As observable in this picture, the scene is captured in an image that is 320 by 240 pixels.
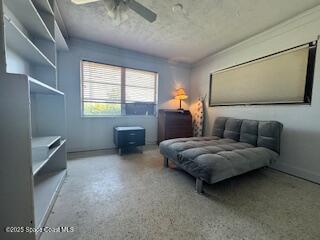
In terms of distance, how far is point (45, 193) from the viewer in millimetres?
1571

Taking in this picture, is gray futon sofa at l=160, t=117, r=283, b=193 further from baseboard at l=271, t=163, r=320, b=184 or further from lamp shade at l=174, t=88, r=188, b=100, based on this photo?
lamp shade at l=174, t=88, r=188, b=100

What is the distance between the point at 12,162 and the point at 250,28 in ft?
11.8

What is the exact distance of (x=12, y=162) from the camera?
0.93 metres

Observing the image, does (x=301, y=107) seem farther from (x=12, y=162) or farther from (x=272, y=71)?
(x=12, y=162)

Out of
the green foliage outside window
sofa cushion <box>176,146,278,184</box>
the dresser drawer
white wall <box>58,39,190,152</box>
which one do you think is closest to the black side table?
the dresser drawer

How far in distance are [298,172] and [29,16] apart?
13.5ft

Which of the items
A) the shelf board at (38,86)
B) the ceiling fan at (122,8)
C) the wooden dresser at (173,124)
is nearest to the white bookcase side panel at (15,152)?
the shelf board at (38,86)

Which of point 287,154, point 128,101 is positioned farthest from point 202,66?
point 287,154

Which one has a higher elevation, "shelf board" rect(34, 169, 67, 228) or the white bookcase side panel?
the white bookcase side panel

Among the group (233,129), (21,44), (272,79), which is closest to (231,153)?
(233,129)

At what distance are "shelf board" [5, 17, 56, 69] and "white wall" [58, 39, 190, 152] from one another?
4.39ft

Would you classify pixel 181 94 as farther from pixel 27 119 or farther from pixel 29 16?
pixel 27 119

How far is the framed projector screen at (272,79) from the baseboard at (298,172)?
108 centimetres

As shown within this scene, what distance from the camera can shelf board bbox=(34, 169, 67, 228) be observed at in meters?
1.26
